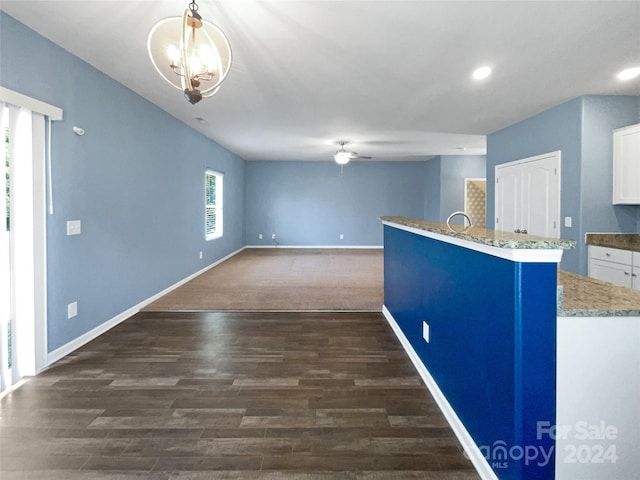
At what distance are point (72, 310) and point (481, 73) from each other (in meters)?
4.20

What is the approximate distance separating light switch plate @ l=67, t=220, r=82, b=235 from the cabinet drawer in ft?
16.7

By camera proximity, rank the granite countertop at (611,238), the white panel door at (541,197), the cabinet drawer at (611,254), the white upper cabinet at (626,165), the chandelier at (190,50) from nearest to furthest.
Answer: the chandelier at (190,50) < the cabinet drawer at (611,254) < the white upper cabinet at (626,165) < the granite countertop at (611,238) < the white panel door at (541,197)

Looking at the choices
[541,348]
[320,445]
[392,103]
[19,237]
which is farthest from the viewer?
[392,103]

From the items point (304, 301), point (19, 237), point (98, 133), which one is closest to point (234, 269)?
point (304, 301)

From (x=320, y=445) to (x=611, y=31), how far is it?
3.39m

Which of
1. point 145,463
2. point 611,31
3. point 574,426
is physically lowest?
point 145,463

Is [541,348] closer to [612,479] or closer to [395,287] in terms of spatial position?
[612,479]

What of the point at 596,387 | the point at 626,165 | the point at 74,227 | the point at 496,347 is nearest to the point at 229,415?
the point at 496,347

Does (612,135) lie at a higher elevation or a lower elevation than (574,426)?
higher

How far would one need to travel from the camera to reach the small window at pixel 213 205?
7309mm

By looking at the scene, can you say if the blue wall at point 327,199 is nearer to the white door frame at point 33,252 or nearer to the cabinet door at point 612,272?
the cabinet door at point 612,272

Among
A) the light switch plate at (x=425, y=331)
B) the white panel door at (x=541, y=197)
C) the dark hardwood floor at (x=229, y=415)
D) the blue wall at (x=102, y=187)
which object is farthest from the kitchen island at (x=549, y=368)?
→ the white panel door at (x=541, y=197)

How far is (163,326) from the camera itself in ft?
12.1

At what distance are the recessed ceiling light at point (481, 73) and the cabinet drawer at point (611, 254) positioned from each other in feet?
7.23
